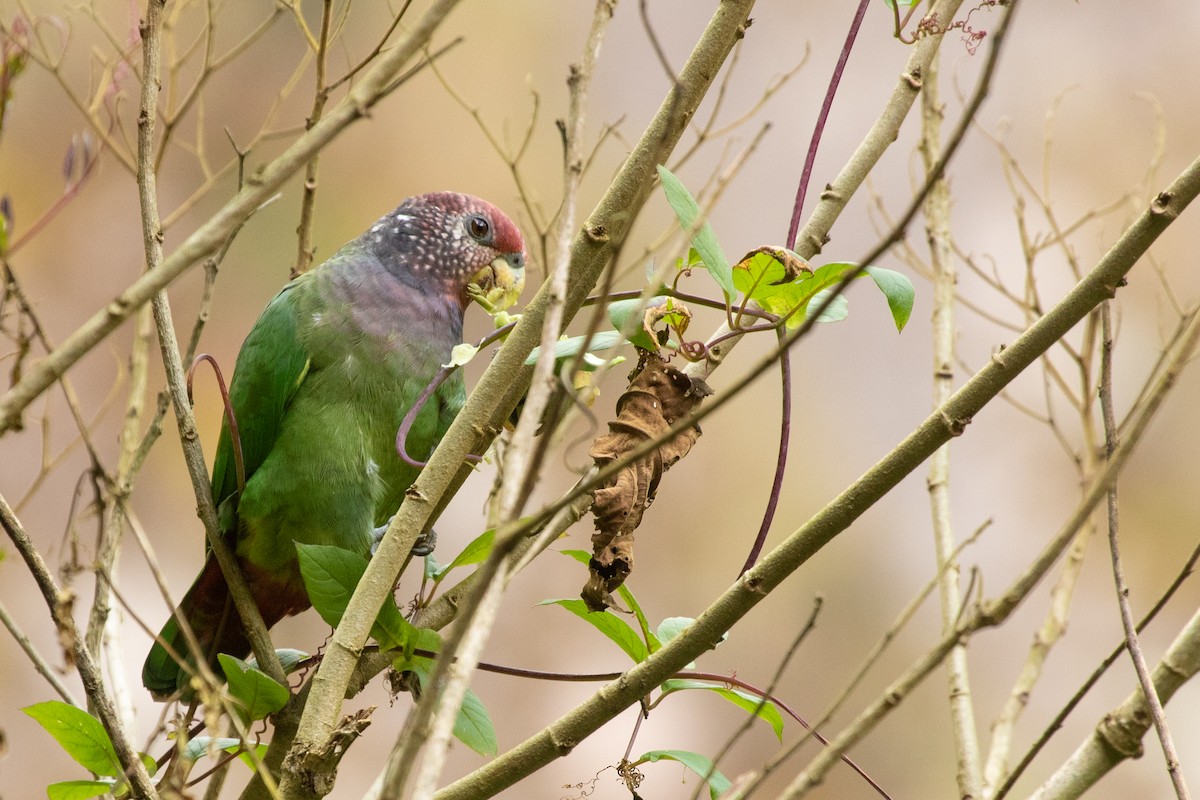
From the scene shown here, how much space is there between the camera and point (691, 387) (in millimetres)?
1114

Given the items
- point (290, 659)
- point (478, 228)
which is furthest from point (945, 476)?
point (478, 228)

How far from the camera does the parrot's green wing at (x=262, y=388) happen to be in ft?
6.19

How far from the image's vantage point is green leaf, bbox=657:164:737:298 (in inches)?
38.3

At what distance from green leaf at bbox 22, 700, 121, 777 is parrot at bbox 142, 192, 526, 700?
0.65 m

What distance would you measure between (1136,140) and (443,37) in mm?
A: 2366

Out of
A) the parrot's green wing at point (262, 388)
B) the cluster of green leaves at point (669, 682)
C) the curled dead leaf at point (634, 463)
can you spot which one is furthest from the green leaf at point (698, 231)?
the parrot's green wing at point (262, 388)

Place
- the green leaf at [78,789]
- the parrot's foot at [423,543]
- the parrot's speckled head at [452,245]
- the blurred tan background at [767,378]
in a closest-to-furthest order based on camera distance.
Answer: the green leaf at [78,789] → the parrot's foot at [423,543] → the parrot's speckled head at [452,245] → the blurred tan background at [767,378]

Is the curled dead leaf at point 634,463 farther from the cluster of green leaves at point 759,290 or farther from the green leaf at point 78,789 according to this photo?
the green leaf at point 78,789

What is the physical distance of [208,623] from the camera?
186 cm

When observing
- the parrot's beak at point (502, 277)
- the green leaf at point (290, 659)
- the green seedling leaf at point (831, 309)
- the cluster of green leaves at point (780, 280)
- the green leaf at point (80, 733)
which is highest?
the parrot's beak at point (502, 277)

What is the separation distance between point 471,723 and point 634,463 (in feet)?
1.34

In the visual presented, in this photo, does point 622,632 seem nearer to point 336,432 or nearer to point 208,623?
point 336,432

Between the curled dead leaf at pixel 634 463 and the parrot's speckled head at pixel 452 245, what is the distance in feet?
3.44

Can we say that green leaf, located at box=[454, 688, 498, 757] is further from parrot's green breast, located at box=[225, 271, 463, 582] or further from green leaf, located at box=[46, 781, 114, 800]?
parrot's green breast, located at box=[225, 271, 463, 582]
